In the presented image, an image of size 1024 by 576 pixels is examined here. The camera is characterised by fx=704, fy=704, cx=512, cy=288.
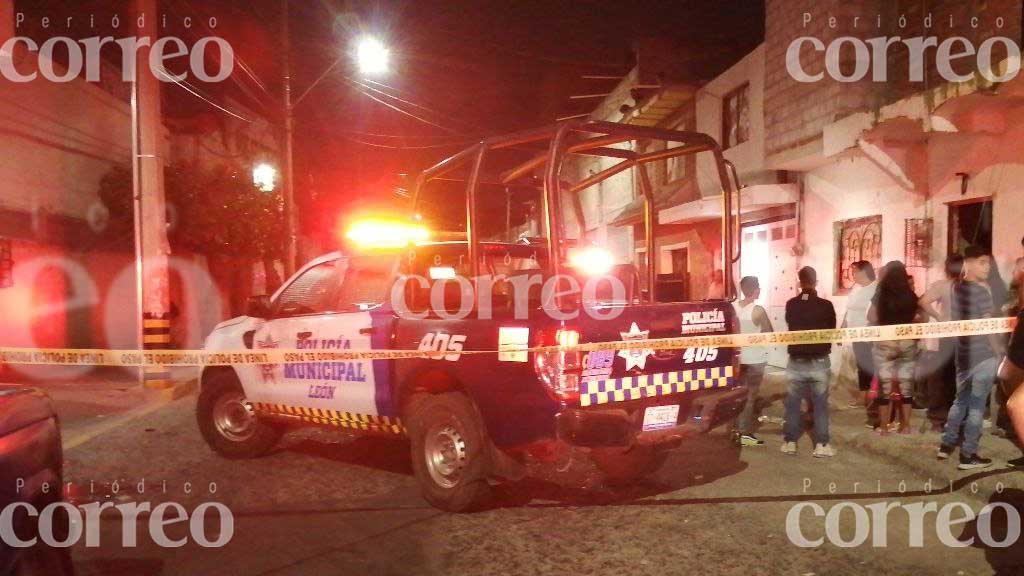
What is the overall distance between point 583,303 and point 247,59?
18751mm

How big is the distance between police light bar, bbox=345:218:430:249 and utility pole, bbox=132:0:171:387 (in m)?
5.41

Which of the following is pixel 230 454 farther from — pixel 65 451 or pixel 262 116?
pixel 262 116

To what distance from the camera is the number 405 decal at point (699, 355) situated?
192 inches

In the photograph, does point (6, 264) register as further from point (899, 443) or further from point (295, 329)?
point (899, 443)

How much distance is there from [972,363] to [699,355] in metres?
2.41

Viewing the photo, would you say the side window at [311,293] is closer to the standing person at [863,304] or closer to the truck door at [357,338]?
the truck door at [357,338]

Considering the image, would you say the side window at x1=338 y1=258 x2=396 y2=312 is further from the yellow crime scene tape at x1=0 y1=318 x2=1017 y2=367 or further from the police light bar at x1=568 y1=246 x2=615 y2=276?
the police light bar at x1=568 y1=246 x2=615 y2=276

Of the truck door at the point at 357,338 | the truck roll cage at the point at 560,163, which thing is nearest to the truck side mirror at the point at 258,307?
the truck door at the point at 357,338

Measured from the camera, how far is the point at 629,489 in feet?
17.4

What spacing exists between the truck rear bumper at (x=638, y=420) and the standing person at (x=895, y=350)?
8.05 ft

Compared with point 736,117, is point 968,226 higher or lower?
lower

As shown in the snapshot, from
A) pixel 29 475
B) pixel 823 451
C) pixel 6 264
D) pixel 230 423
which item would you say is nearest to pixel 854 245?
pixel 823 451

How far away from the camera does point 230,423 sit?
6.54m

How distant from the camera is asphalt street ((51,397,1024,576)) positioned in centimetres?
395
